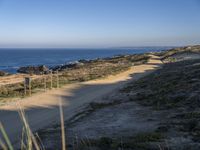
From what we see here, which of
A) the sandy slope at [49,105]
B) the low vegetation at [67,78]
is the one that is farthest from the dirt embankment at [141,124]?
the low vegetation at [67,78]

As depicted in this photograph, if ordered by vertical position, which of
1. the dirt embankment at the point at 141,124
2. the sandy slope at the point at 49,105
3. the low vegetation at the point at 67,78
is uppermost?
the dirt embankment at the point at 141,124

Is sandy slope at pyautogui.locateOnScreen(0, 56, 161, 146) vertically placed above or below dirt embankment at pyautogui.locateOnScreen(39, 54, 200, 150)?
below

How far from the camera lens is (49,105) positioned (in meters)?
22.0

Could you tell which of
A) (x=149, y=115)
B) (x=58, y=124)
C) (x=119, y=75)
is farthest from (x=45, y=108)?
(x=119, y=75)

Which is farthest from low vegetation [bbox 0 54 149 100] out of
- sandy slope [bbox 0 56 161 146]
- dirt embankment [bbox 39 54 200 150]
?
dirt embankment [bbox 39 54 200 150]

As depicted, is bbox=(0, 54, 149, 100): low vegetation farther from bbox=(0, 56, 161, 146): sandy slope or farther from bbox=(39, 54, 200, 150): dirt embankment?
bbox=(39, 54, 200, 150): dirt embankment

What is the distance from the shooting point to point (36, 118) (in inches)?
717

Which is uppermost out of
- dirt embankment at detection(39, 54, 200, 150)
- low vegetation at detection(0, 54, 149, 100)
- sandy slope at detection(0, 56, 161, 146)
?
dirt embankment at detection(39, 54, 200, 150)

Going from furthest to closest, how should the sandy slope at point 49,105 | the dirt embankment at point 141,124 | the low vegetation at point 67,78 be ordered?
the low vegetation at point 67,78 < the sandy slope at point 49,105 < the dirt embankment at point 141,124

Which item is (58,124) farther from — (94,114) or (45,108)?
(45,108)

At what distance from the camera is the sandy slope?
16.8 m

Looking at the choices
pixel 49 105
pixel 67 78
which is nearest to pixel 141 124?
pixel 49 105

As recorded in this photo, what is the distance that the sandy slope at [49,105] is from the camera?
16.8 metres

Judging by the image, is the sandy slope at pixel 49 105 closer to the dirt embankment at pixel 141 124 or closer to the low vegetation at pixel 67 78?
the dirt embankment at pixel 141 124
